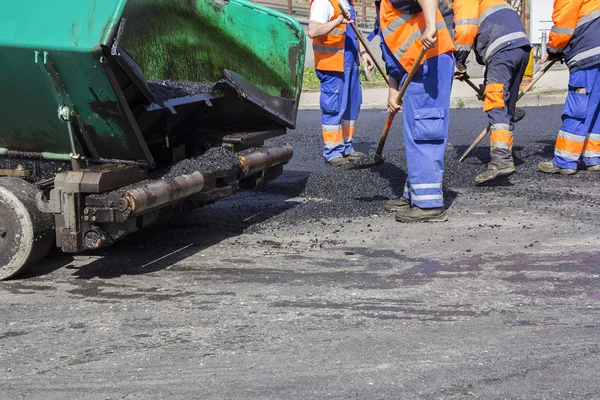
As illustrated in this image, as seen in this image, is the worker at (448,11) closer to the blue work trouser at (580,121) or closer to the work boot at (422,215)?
the blue work trouser at (580,121)

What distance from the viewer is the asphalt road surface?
9.95ft

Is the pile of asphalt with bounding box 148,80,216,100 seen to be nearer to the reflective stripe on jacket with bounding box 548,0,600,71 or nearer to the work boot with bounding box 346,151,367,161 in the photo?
the work boot with bounding box 346,151,367,161

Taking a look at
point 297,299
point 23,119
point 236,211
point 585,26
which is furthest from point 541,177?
point 23,119

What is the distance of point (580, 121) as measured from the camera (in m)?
6.93

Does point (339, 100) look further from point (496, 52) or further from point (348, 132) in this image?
point (496, 52)

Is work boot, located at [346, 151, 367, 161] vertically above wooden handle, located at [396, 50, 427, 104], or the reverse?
wooden handle, located at [396, 50, 427, 104]

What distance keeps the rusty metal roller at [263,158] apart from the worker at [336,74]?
1.76 m

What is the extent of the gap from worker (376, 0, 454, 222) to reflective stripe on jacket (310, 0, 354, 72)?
1.96 m

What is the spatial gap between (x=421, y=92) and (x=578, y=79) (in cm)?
230

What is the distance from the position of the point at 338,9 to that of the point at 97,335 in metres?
4.49

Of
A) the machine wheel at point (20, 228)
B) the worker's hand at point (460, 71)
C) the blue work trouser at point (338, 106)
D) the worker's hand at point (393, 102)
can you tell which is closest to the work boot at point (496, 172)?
the worker's hand at point (460, 71)

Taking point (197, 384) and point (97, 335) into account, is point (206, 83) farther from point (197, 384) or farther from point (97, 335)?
point (197, 384)

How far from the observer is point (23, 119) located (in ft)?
14.3

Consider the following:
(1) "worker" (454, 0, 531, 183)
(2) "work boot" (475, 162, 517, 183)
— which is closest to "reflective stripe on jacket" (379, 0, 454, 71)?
(2) "work boot" (475, 162, 517, 183)
